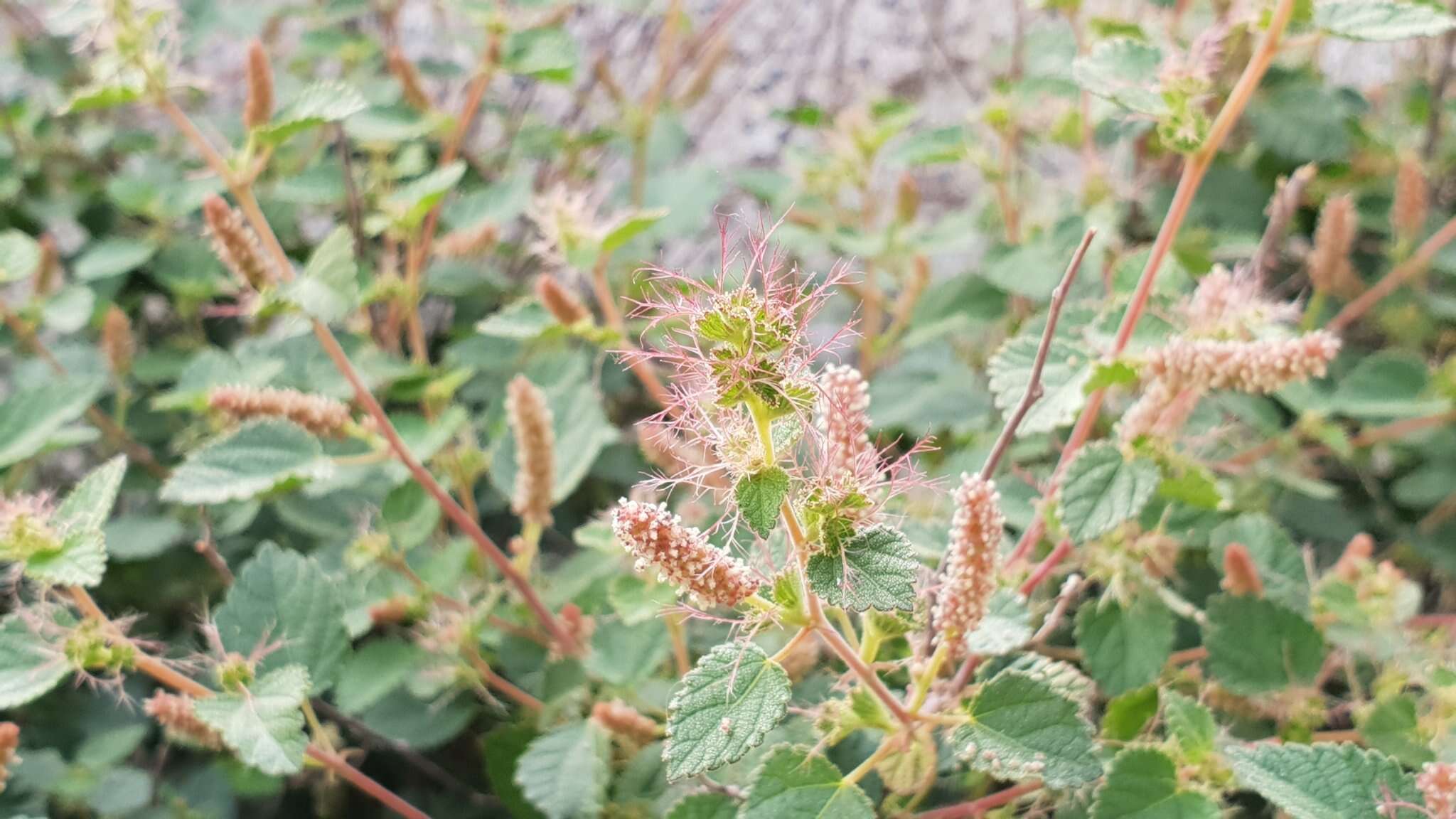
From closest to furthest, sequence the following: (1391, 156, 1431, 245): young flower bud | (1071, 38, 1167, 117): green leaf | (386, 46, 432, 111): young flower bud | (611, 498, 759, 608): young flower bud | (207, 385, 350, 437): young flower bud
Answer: (611, 498, 759, 608): young flower bud
(1071, 38, 1167, 117): green leaf
(207, 385, 350, 437): young flower bud
(1391, 156, 1431, 245): young flower bud
(386, 46, 432, 111): young flower bud

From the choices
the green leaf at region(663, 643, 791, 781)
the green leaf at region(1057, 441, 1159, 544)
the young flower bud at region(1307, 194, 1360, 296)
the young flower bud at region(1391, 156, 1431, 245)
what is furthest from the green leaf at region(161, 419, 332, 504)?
the young flower bud at region(1391, 156, 1431, 245)

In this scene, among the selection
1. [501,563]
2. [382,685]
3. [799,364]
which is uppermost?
[799,364]

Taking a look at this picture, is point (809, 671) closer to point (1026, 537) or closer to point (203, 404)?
point (1026, 537)

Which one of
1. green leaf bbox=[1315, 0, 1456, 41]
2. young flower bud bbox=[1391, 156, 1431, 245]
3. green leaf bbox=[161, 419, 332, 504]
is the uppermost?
green leaf bbox=[1315, 0, 1456, 41]

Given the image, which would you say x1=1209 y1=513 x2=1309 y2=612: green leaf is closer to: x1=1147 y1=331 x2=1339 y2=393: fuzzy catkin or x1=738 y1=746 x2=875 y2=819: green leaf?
x1=1147 y1=331 x2=1339 y2=393: fuzzy catkin

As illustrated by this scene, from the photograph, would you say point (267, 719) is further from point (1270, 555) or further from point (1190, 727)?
point (1270, 555)

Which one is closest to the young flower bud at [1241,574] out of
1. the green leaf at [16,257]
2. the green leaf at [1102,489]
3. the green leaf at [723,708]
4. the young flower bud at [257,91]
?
the green leaf at [1102,489]

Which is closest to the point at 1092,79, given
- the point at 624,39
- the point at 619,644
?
the point at 619,644

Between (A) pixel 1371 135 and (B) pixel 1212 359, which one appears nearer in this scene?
(B) pixel 1212 359
